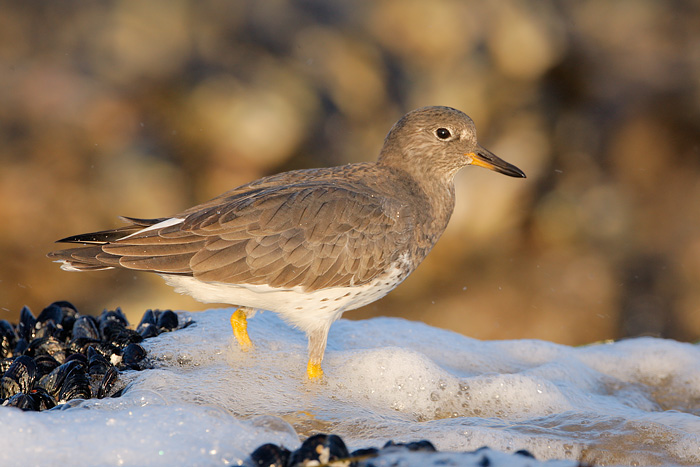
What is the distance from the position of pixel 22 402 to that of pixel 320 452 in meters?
1.91

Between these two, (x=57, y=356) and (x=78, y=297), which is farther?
(x=78, y=297)

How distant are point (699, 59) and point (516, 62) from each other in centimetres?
277

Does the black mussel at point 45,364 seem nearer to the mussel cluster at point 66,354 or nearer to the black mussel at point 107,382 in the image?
the mussel cluster at point 66,354

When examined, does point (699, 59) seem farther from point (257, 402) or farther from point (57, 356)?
point (57, 356)

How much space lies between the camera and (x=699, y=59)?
409 inches

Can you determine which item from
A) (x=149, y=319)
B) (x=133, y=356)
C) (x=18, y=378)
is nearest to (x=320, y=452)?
(x=133, y=356)

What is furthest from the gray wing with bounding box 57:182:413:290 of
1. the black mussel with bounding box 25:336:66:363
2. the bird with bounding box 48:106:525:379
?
the black mussel with bounding box 25:336:66:363

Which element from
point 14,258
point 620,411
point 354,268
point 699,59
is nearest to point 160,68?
point 14,258

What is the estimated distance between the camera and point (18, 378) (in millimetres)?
4547

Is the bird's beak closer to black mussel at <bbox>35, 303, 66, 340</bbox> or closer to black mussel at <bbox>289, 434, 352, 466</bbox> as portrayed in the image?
black mussel at <bbox>289, 434, 352, 466</bbox>

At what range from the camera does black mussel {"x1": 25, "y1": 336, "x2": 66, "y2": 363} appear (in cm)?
513

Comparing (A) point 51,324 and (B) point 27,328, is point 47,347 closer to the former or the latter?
(A) point 51,324

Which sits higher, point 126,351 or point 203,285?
point 203,285

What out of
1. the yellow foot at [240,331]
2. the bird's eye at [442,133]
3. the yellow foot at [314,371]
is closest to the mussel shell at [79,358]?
the yellow foot at [240,331]
